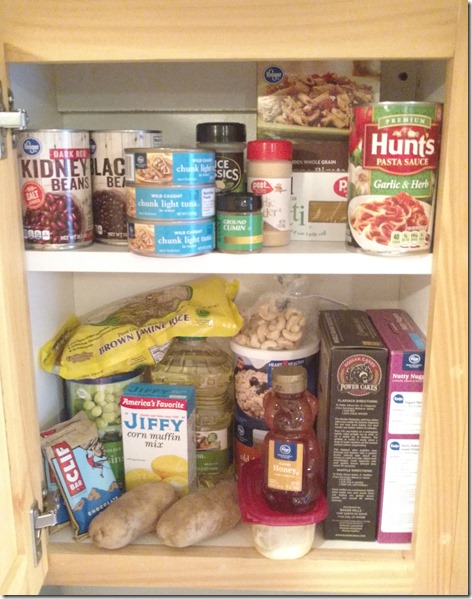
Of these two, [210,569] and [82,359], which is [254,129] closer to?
[82,359]

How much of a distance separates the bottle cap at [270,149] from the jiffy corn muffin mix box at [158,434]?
1.22ft

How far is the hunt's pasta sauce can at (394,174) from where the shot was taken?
2.42 feet

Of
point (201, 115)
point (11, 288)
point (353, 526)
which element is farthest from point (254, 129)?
point (353, 526)

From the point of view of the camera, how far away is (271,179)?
Answer: 0.83 metres

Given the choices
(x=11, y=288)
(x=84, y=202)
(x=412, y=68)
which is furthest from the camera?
(x=412, y=68)

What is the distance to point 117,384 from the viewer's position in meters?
1.01

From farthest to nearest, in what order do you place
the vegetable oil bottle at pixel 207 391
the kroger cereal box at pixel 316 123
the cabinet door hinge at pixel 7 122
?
1. the vegetable oil bottle at pixel 207 391
2. the kroger cereal box at pixel 316 123
3. the cabinet door hinge at pixel 7 122

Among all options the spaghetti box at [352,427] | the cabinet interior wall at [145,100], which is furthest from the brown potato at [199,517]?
the cabinet interior wall at [145,100]

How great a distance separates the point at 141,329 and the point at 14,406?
0.31 m

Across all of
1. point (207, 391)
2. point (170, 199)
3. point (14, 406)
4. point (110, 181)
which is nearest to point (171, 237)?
point (170, 199)

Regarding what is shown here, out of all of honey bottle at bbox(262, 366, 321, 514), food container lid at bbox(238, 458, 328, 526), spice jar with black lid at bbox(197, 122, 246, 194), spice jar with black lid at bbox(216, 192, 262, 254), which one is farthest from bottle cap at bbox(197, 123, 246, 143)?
food container lid at bbox(238, 458, 328, 526)

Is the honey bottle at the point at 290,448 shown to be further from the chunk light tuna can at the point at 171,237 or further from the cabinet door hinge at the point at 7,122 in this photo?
the cabinet door hinge at the point at 7,122

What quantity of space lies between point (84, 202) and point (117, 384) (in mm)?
313

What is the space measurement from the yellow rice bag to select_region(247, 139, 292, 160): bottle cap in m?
0.31
